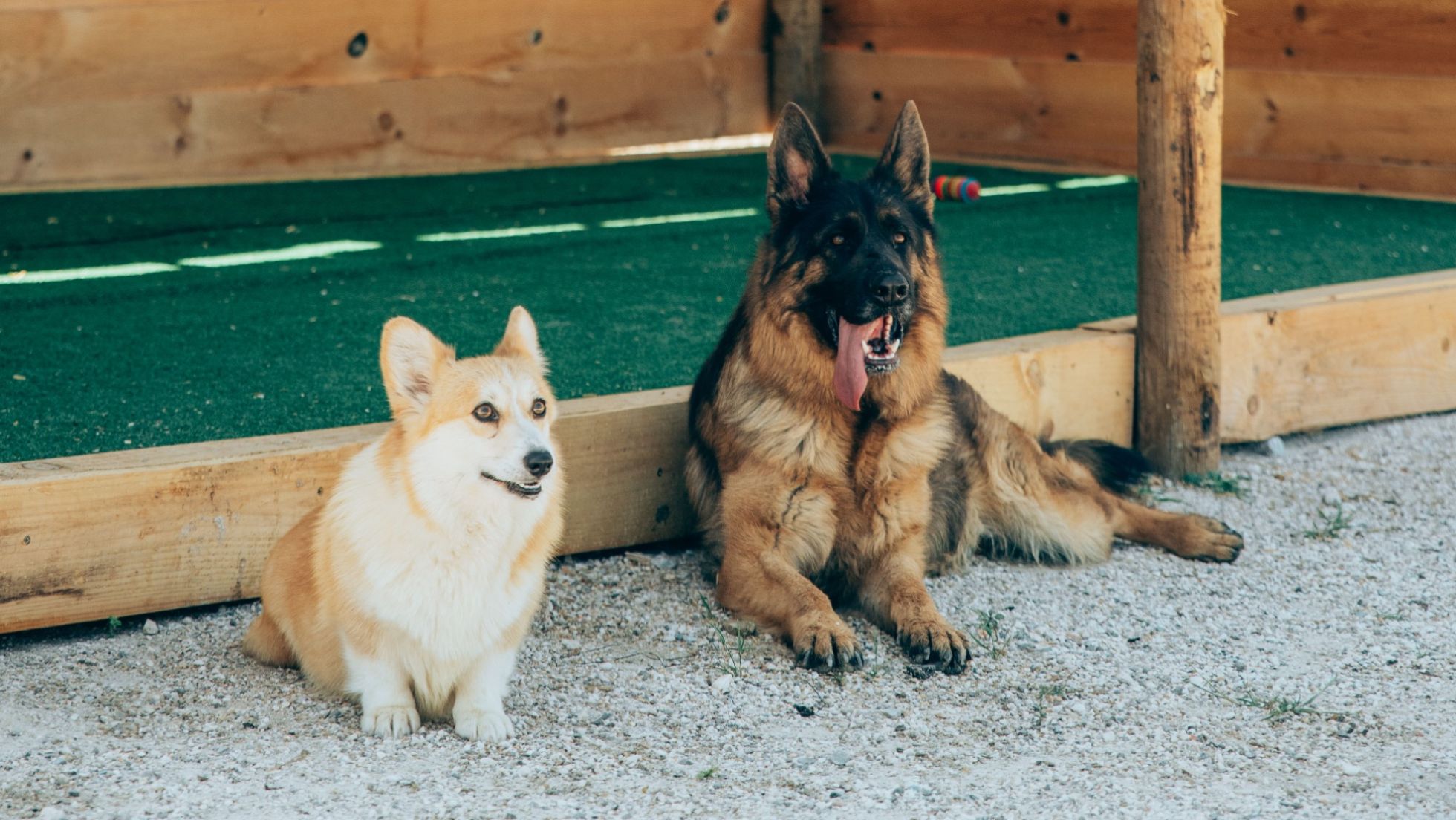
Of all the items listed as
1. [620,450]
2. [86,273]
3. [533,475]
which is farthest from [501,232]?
[533,475]

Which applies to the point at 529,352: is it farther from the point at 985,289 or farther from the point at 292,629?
the point at 985,289

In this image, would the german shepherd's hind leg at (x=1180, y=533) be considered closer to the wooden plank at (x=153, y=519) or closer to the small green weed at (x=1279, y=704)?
the small green weed at (x=1279, y=704)

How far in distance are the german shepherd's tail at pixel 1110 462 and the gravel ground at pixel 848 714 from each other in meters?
0.42

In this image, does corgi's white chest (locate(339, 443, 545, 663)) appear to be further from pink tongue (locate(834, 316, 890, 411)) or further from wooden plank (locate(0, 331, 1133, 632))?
pink tongue (locate(834, 316, 890, 411))

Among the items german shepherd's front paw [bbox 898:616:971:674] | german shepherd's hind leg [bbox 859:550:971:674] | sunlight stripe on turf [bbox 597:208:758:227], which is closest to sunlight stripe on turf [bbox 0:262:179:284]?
sunlight stripe on turf [bbox 597:208:758:227]

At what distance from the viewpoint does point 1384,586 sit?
13.3 feet

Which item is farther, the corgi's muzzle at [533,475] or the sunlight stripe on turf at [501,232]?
the sunlight stripe on turf at [501,232]

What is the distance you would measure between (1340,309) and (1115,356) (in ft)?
2.98

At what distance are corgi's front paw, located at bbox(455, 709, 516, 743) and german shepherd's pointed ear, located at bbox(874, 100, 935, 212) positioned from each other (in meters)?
1.70

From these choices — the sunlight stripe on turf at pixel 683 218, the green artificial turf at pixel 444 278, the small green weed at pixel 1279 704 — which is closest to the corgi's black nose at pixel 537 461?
the green artificial turf at pixel 444 278

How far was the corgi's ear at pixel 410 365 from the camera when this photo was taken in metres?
2.91

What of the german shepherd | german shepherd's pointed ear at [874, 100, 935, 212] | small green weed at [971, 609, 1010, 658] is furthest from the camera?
german shepherd's pointed ear at [874, 100, 935, 212]

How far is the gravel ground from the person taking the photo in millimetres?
2781

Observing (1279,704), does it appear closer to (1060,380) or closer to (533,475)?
(533,475)
